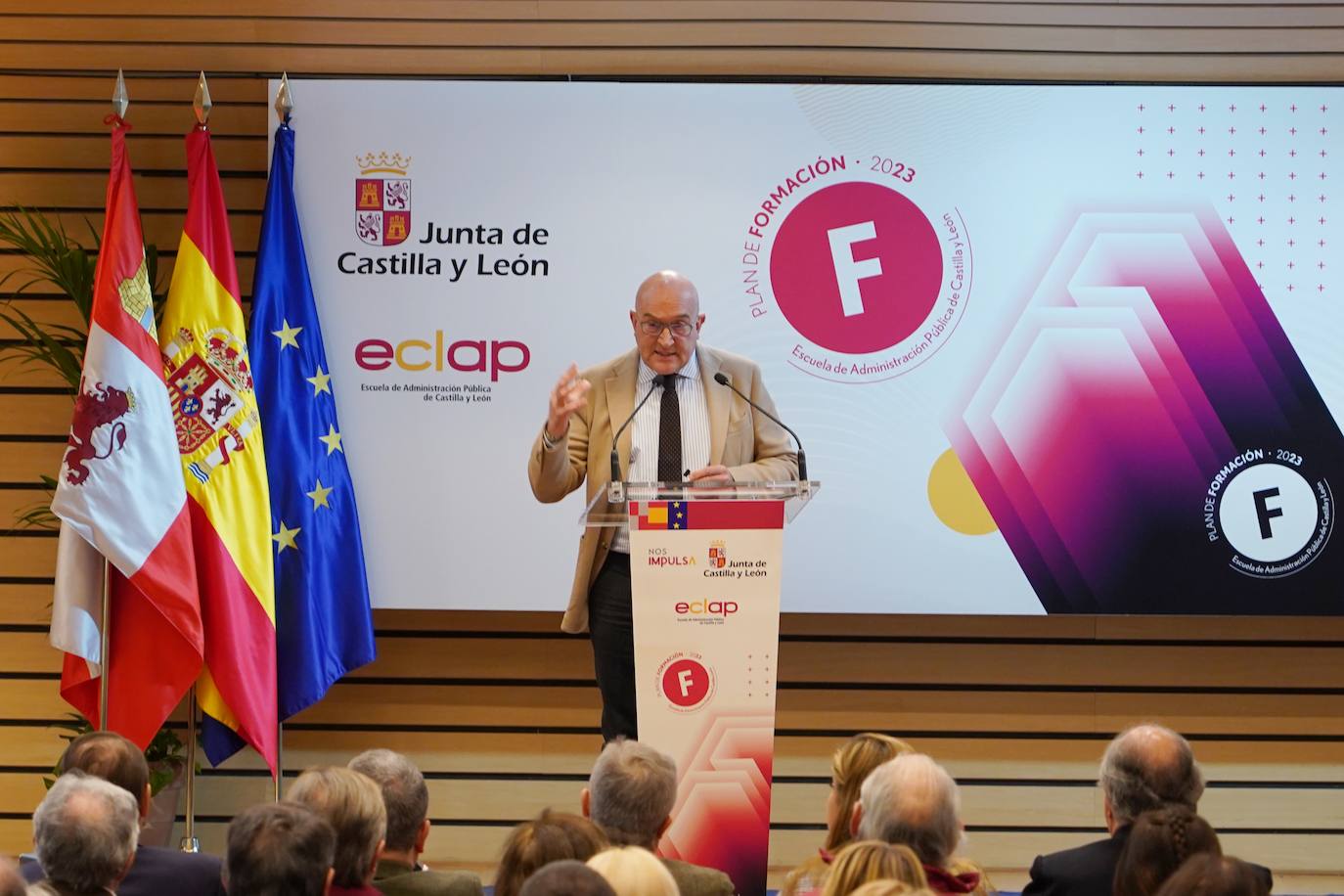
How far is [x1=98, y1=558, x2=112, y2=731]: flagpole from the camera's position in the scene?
450 cm

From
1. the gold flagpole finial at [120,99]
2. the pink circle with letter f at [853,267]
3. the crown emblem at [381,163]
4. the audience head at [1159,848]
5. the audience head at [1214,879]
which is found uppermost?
the gold flagpole finial at [120,99]

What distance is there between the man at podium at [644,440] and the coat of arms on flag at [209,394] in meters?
1.46

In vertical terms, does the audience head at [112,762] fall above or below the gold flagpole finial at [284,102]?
below

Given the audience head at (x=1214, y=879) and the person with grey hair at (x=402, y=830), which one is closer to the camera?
the audience head at (x=1214, y=879)

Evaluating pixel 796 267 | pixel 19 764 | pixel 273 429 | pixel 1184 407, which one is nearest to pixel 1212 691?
pixel 1184 407

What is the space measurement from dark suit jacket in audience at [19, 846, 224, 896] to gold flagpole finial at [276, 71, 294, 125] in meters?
2.92

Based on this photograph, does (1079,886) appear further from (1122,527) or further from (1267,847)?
(1267,847)

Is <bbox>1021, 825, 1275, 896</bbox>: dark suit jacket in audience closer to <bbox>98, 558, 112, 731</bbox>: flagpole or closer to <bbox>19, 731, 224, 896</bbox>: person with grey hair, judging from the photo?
<bbox>19, 731, 224, 896</bbox>: person with grey hair

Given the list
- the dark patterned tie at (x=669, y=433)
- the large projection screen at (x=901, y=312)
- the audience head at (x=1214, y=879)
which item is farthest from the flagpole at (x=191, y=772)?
the audience head at (x=1214, y=879)

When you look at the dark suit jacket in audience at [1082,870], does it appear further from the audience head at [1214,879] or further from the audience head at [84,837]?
the audience head at [84,837]

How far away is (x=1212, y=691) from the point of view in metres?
5.18

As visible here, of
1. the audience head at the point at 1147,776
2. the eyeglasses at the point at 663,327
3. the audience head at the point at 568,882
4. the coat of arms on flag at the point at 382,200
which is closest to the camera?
the audience head at the point at 568,882

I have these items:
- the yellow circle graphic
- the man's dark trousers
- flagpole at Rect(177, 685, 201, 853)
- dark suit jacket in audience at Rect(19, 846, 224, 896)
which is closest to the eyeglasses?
the man's dark trousers

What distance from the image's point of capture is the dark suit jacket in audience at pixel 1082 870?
2.66 meters
